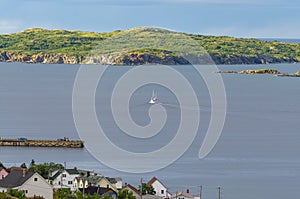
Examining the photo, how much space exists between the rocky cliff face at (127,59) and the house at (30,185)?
118181 millimetres

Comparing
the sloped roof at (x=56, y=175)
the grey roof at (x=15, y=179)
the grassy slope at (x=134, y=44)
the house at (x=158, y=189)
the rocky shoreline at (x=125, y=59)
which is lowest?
the grey roof at (x=15, y=179)

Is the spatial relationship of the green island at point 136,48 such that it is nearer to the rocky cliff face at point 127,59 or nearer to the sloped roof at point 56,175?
the rocky cliff face at point 127,59

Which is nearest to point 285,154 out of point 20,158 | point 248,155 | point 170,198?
point 248,155

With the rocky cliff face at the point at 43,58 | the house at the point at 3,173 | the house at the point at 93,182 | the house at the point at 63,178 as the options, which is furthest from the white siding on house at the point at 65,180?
the rocky cliff face at the point at 43,58

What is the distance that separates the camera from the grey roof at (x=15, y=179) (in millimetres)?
24984

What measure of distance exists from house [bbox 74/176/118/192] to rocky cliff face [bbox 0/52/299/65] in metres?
115

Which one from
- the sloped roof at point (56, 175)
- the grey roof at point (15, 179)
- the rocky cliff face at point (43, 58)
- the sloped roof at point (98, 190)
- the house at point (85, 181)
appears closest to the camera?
the grey roof at point (15, 179)

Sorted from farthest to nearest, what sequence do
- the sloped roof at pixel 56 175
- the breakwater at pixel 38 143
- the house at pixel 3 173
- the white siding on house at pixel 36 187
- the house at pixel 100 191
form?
1. the breakwater at pixel 38 143
2. the sloped roof at pixel 56 175
3. the house at pixel 3 173
4. the house at pixel 100 191
5. the white siding on house at pixel 36 187

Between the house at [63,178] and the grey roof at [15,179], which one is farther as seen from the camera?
the house at [63,178]

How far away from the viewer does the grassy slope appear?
503 ft

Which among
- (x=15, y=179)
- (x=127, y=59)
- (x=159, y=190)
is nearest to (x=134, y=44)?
(x=127, y=59)

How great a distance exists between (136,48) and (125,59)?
226 inches

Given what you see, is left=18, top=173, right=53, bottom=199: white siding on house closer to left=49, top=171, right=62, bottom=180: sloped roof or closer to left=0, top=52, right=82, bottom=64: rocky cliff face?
left=49, top=171, right=62, bottom=180: sloped roof

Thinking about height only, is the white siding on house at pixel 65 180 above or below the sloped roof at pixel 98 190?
above
